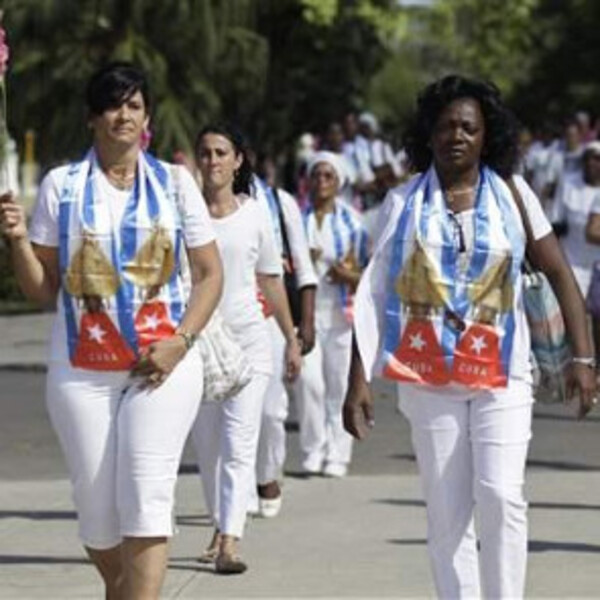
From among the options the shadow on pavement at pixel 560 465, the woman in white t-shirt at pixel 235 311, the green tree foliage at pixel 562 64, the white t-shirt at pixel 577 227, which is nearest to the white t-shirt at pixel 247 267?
the woman in white t-shirt at pixel 235 311

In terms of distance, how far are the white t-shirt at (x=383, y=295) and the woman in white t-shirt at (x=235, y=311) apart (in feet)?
8.36

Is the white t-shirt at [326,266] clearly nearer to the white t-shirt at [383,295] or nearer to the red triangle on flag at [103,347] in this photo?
the white t-shirt at [383,295]

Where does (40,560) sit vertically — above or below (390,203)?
below

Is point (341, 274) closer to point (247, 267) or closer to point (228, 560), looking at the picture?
point (247, 267)

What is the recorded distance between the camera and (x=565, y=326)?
6953mm

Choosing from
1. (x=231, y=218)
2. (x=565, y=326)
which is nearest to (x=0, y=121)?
(x=565, y=326)

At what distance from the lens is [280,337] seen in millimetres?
10609

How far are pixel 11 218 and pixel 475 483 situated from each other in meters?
1.64

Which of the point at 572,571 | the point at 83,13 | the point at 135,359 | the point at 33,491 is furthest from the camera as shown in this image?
the point at 83,13

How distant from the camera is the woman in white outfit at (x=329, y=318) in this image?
→ 12.2 metres

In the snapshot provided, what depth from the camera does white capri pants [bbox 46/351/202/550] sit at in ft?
21.8

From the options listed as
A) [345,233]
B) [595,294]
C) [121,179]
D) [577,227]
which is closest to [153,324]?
[121,179]

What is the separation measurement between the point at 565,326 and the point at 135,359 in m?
1.39

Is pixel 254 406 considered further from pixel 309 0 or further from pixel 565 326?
pixel 309 0
